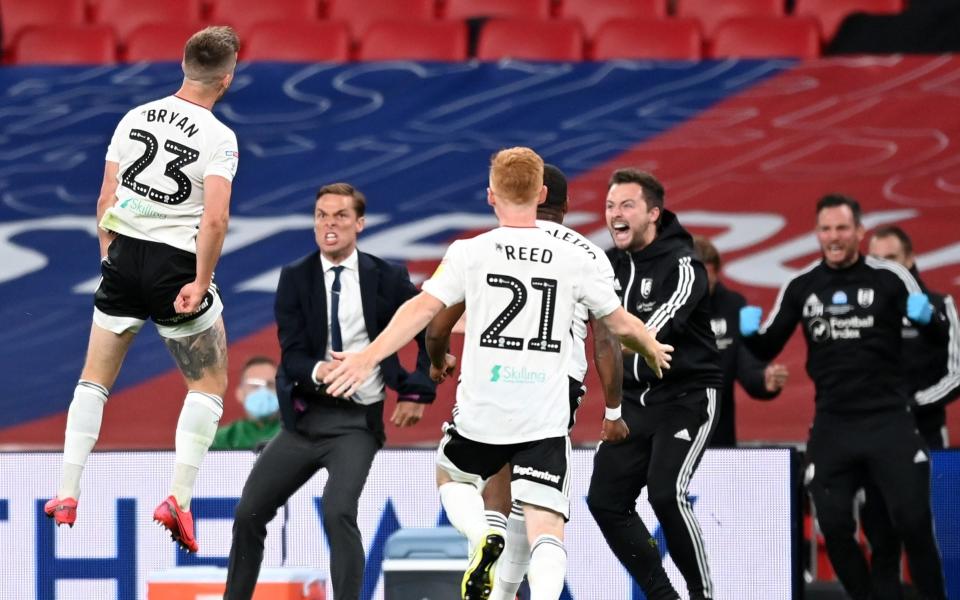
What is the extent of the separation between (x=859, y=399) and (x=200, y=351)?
3.54m

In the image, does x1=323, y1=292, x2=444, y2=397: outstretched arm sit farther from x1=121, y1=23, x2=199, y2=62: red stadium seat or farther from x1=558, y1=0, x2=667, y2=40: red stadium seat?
x1=558, y1=0, x2=667, y2=40: red stadium seat

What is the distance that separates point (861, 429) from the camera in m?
8.38

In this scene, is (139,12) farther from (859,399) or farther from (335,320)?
(859,399)

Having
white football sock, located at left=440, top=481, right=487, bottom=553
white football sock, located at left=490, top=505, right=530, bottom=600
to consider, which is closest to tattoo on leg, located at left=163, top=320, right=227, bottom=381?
white football sock, located at left=440, top=481, right=487, bottom=553

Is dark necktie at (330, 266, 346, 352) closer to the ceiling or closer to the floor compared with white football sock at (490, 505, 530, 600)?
closer to the ceiling

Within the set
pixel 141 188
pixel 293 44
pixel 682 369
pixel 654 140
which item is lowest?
pixel 682 369

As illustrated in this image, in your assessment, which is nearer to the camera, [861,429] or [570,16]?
[861,429]

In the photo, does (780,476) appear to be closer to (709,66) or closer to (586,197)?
(586,197)

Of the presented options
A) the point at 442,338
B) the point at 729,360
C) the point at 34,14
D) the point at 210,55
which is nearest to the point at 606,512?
the point at 442,338

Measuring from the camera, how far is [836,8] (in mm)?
13250

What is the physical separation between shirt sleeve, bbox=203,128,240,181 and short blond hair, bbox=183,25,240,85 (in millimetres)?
252

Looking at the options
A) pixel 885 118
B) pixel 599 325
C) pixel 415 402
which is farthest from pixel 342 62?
pixel 599 325

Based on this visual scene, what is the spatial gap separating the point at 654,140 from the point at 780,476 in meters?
3.86

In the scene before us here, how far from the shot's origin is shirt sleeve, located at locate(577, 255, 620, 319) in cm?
616
